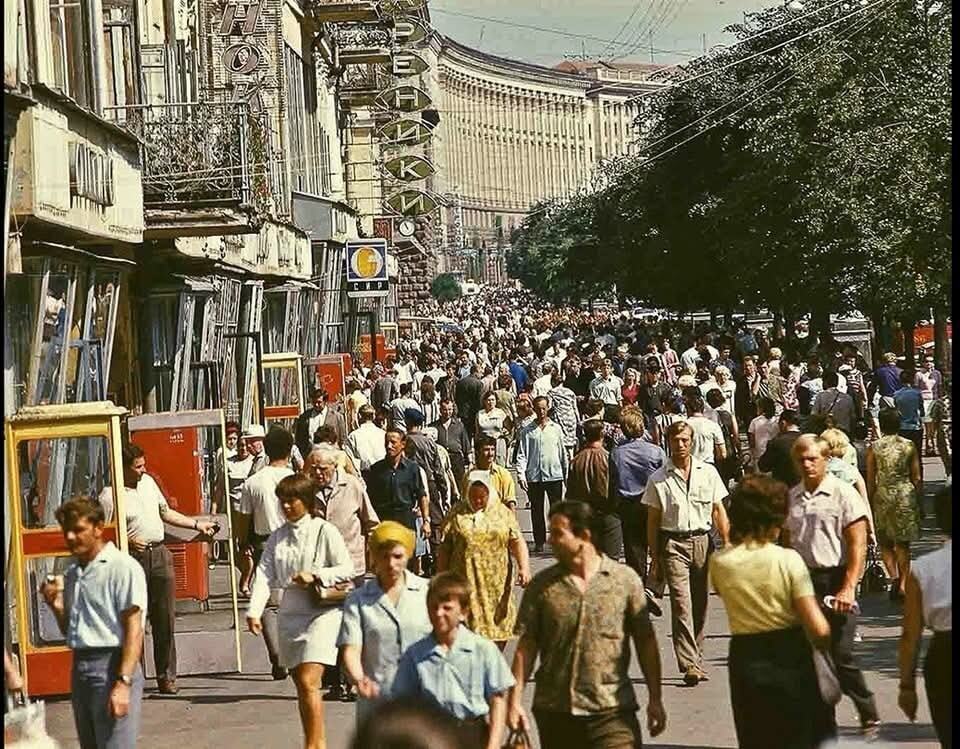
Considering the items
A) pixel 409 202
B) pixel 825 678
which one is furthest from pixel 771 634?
pixel 409 202

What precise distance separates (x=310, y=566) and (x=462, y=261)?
16396 centimetres

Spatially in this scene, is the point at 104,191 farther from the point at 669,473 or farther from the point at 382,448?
the point at 669,473

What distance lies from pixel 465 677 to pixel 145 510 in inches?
263

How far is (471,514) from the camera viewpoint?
13.7 m

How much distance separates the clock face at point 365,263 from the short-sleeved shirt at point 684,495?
24.0 meters

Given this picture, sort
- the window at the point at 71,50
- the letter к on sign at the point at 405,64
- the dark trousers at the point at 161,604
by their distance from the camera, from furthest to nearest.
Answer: the letter к on sign at the point at 405,64 < the window at the point at 71,50 < the dark trousers at the point at 161,604

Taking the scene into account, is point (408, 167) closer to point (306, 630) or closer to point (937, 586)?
point (306, 630)

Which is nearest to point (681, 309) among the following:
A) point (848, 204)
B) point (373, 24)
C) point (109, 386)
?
point (373, 24)

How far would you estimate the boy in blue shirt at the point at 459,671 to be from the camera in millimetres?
8852

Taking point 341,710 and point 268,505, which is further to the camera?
point 268,505

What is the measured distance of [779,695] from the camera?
944cm

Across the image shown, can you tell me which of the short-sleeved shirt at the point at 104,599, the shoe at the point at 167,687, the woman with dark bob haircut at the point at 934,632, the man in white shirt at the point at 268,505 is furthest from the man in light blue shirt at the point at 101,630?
the man in white shirt at the point at 268,505

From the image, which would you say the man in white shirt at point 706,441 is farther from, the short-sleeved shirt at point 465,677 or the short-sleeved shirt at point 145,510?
the short-sleeved shirt at point 465,677

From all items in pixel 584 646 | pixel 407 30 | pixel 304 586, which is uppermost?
pixel 407 30
